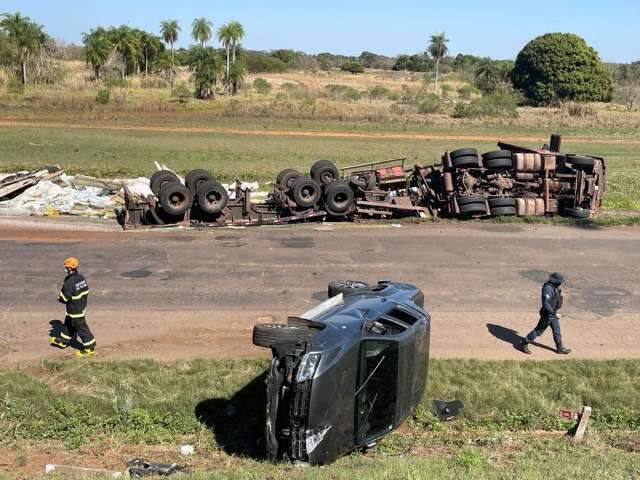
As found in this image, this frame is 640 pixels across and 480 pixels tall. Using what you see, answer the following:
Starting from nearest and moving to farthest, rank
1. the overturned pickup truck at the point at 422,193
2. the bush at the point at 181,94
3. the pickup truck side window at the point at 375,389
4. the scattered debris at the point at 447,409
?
the pickup truck side window at the point at 375,389
the scattered debris at the point at 447,409
the overturned pickup truck at the point at 422,193
the bush at the point at 181,94

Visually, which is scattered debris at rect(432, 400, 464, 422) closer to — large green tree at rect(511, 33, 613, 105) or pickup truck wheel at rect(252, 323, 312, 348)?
pickup truck wheel at rect(252, 323, 312, 348)

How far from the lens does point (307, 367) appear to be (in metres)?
6.36

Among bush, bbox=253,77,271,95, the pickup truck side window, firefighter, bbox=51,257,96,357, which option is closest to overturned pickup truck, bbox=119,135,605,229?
firefighter, bbox=51,257,96,357

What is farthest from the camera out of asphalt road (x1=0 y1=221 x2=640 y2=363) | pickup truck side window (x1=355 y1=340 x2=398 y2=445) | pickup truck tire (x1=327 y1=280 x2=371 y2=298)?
asphalt road (x1=0 y1=221 x2=640 y2=363)

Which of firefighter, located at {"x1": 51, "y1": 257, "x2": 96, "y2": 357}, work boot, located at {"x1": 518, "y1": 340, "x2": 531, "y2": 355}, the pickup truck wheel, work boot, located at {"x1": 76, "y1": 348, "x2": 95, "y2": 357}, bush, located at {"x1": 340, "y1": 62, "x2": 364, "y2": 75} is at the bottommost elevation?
work boot, located at {"x1": 76, "y1": 348, "x2": 95, "y2": 357}

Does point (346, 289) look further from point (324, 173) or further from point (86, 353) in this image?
point (324, 173)

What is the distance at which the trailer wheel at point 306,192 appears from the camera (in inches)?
737

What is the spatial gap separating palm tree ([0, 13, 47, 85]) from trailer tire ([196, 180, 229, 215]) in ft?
154

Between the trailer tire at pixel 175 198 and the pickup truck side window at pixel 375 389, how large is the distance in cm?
1163

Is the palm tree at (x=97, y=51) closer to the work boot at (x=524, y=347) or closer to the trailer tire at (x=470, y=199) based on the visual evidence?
the trailer tire at (x=470, y=199)

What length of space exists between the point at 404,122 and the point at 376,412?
1621 inches

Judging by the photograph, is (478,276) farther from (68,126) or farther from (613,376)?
(68,126)

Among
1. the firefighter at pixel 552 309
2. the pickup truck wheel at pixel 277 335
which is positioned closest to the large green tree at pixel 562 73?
the firefighter at pixel 552 309

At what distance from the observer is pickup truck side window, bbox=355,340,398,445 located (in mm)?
6836
